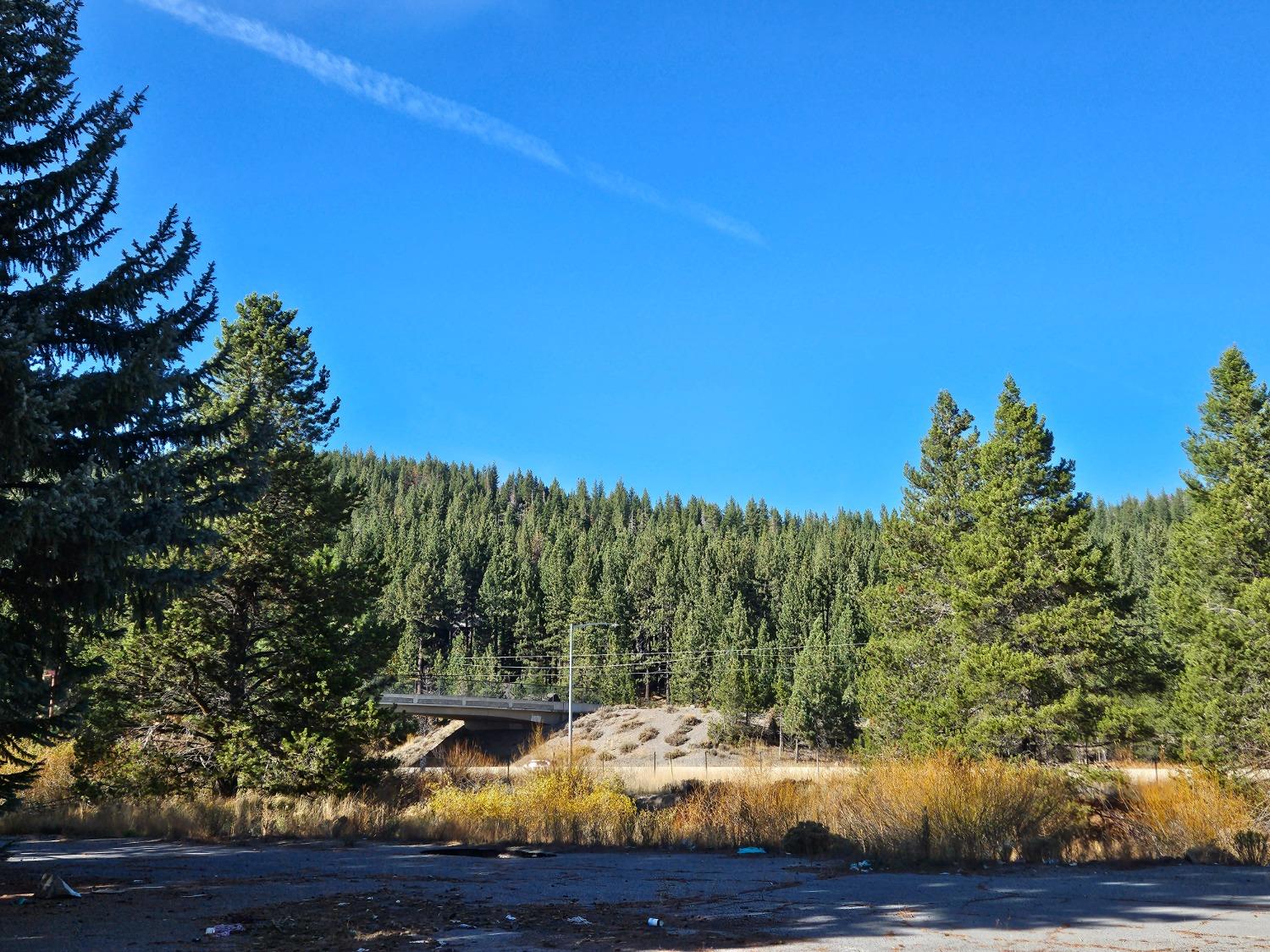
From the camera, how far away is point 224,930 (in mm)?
7797

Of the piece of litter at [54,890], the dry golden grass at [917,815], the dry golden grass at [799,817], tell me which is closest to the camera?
the piece of litter at [54,890]

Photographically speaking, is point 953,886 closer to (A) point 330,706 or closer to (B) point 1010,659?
(A) point 330,706

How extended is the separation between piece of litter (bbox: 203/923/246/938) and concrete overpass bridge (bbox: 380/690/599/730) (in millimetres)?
57424

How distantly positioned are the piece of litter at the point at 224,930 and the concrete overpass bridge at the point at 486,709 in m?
57.4

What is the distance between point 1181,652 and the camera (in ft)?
103

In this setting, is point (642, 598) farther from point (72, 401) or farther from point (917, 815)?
point (72, 401)

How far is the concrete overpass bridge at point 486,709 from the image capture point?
68.0m

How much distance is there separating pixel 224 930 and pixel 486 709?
212ft

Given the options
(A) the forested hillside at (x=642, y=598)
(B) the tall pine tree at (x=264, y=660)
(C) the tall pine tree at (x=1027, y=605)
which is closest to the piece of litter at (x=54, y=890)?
(B) the tall pine tree at (x=264, y=660)

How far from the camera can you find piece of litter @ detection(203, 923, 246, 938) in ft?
25.2

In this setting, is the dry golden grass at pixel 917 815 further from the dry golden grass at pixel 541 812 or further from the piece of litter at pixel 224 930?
the piece of litter at pixel 224 930

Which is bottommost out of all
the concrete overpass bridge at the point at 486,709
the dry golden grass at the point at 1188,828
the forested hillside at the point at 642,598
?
the dry golden grass at the point at 1188,828

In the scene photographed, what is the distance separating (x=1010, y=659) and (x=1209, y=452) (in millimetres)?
8903

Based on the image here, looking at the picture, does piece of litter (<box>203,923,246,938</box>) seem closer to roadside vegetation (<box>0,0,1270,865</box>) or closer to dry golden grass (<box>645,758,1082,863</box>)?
roadside vegetation (<box>0,0,1270,865</box>)
